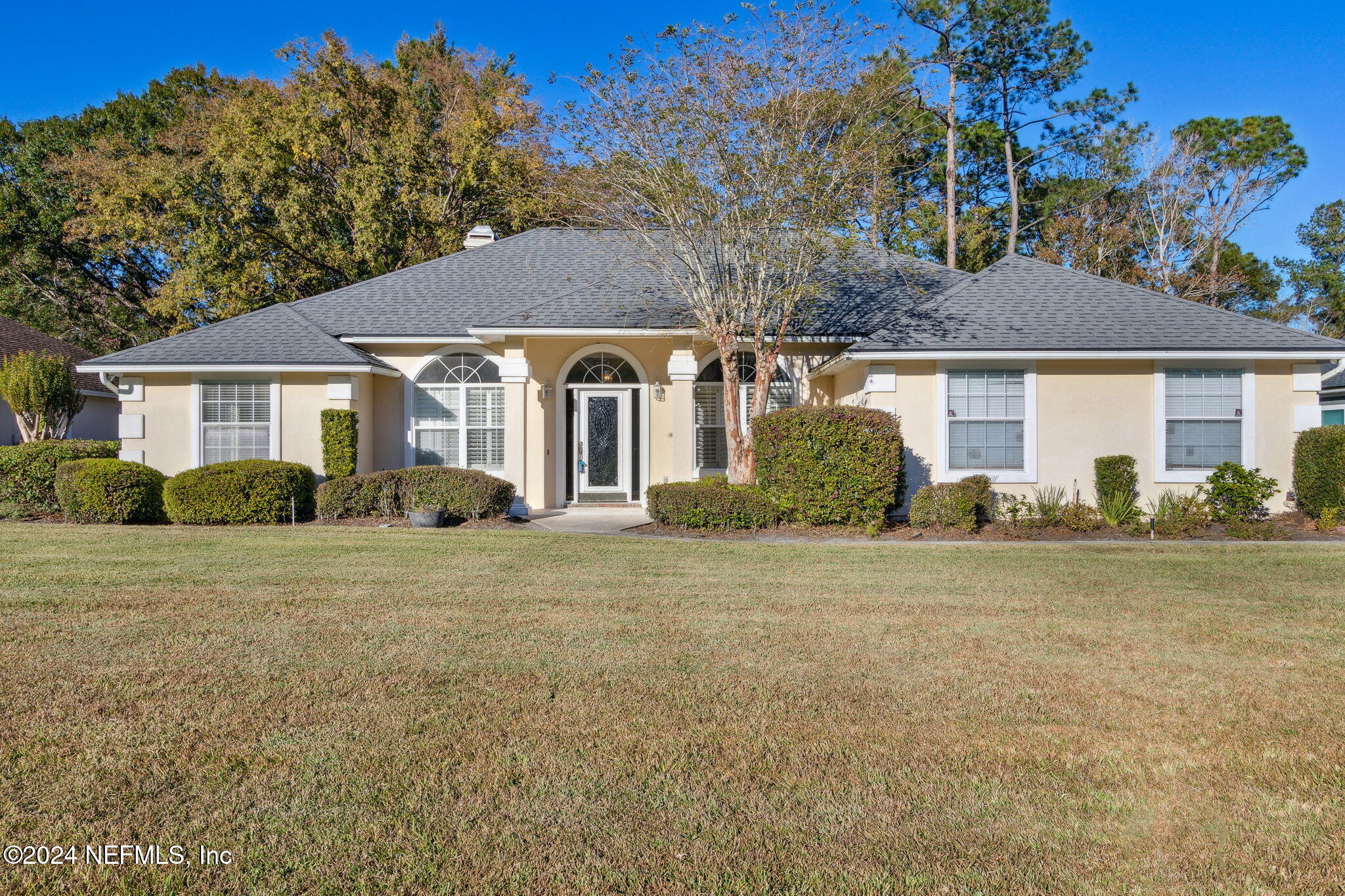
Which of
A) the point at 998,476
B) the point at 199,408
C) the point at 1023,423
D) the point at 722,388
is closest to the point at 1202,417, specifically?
the point at 1023,423

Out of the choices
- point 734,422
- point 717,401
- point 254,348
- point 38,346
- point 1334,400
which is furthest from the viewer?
point 38,346

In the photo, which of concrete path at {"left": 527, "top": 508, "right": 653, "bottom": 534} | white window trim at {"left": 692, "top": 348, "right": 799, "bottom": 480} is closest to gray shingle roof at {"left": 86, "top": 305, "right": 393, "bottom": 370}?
concrete path at {"left": 527, "top": 508, "right": 653, "bottom": 534}

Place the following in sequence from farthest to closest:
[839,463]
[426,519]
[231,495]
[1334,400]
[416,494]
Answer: [1334,400] → [416,494] → [231,495] → [426,519] → [839,463]

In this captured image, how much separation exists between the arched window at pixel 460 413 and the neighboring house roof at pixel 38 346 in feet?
40.9

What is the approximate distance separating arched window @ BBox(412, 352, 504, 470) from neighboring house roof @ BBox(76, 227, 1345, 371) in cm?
78

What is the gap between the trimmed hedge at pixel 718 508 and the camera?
39.5 feet

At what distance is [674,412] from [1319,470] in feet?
32.1

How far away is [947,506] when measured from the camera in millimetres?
12070

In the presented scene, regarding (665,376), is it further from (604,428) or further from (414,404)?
(414,404)

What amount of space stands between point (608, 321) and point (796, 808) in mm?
11821

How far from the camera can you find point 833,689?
16.1 feet

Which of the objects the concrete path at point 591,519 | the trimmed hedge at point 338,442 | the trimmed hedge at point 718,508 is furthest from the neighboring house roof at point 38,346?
the trimmed hedge at point 718,508

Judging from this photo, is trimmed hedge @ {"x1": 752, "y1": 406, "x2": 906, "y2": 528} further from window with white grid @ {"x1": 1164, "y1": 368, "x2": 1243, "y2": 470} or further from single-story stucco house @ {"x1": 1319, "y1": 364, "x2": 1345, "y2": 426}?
single-story stucco house @ {"x1": 1319, "y1": 364, "x2": 1345, "y2": 426}

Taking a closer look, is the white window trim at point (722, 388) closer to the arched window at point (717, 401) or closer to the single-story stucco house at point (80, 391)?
the arched window at point (717, 401)
